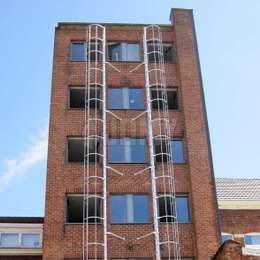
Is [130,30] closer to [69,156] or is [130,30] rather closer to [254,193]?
[69,156]

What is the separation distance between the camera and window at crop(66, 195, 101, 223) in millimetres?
24745

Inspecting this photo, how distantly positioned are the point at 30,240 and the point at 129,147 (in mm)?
6485

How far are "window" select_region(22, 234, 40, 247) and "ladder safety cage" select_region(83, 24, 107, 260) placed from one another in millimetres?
3438

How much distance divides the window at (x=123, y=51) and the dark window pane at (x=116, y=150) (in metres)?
5.11

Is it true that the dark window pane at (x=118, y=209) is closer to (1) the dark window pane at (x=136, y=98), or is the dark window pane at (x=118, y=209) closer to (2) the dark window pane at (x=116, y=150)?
(2) the dark window pane at (x=116, y=150)

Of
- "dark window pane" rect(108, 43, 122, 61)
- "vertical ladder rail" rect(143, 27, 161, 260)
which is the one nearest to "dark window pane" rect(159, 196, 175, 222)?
"vertical ladder rail" rect(143, 27, 161, 260)

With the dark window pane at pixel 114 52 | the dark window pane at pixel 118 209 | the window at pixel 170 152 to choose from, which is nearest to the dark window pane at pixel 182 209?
the window at pixel 170 152

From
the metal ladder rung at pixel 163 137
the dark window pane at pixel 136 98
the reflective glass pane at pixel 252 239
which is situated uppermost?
the dark window pane at pixel 136 98

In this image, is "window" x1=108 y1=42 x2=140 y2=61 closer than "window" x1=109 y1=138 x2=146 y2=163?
No

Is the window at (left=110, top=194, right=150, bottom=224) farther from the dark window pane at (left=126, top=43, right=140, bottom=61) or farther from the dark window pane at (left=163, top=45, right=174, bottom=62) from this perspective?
the dark window pane at (left=163, top=45, right=174, bottom=62)

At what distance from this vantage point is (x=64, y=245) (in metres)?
23.8

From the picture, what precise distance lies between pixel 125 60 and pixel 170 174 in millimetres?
7021

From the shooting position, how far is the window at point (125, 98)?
91.4 feet

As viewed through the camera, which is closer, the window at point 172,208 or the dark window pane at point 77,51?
the window at point 172,208
